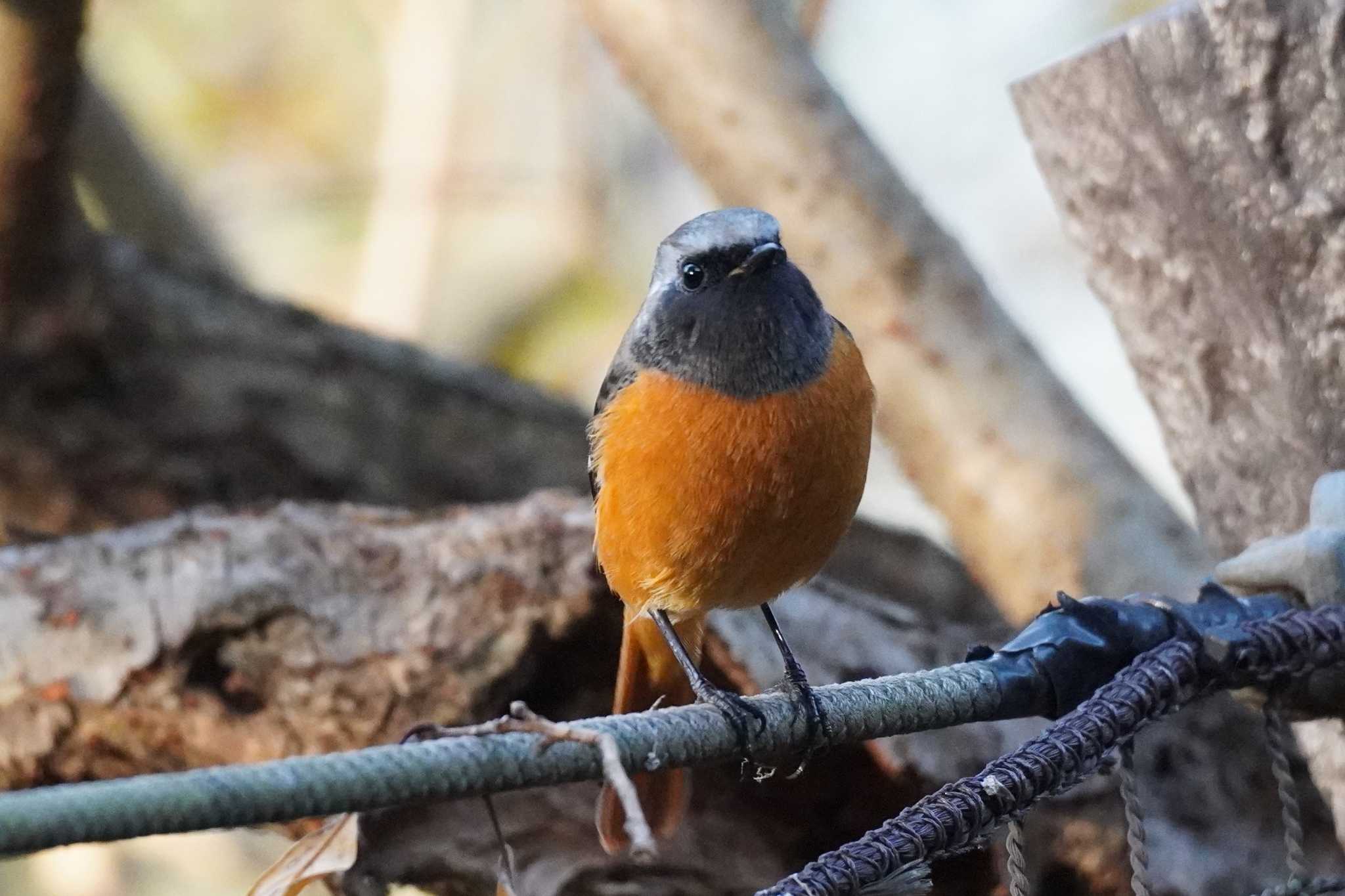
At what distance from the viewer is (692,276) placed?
8.27 ft

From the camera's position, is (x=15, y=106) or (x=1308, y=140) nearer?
(x=1308, y=140)

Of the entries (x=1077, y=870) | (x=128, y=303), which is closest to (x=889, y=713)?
(x=1077, y=870)

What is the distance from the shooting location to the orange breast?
2346 millimetres

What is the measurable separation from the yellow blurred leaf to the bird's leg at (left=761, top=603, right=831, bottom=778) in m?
0.67

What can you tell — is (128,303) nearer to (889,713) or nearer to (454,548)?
(454,548)

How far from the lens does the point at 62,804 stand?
113cm

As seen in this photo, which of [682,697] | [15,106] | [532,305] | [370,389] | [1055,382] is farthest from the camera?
[532,305]

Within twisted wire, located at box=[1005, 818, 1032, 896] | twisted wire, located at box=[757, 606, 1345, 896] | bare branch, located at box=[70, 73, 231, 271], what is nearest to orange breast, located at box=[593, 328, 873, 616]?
twisted wire, located at box=[757, 606, 1345, 896]

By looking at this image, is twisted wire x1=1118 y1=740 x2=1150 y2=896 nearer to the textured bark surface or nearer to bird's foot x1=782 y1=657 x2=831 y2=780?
bird's foot x1=782 y1=657 x2=831 y2=780

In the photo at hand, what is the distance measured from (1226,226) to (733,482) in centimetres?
115

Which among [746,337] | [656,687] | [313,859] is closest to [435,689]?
[656,687]

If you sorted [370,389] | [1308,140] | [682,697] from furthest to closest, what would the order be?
1. [370,389]
2. [682,697]
3. [1308,140]

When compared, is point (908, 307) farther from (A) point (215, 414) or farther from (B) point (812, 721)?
(B) point (812, 721)

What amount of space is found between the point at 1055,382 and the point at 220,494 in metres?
2.65
